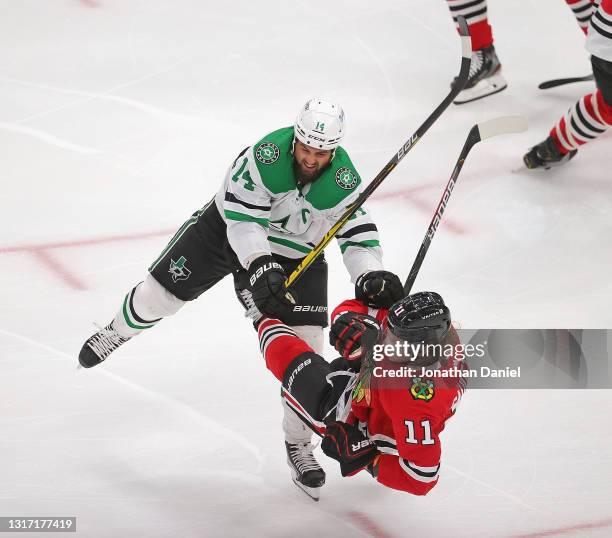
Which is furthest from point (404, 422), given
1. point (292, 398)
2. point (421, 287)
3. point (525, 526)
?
point (421, 287)

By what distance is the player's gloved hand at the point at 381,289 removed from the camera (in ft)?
10.1

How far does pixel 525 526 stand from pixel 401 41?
3614mm

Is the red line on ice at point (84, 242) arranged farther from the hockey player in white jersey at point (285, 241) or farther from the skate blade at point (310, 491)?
the skate blade at point (310, 491)

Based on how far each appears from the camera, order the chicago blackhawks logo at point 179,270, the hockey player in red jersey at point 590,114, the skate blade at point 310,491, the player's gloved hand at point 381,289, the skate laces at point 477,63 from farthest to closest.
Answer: the skate laces at point 477,63, the hockey player in red jersey at point 590,114, the chicago blackhawks logo at point 179,270, the skate blade at point 310,491, the player's gloved hand at point 381,289

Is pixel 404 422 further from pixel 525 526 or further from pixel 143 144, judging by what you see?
pixel 143 144

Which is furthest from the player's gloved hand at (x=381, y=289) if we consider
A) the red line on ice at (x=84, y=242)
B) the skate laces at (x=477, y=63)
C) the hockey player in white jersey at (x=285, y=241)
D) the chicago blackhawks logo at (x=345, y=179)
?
the skate laces at (x=477, y=63)

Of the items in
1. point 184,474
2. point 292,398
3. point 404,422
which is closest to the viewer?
point 404,422

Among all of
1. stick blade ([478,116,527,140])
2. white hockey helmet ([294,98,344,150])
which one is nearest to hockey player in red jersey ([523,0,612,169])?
stick blade ([478,116,527,140])

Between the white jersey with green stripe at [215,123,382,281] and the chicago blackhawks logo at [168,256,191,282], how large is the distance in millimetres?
242

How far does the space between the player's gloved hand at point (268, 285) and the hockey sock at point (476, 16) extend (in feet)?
9.09

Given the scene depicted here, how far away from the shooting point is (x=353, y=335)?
2.89m

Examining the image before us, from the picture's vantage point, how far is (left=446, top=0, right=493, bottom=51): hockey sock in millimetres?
5473

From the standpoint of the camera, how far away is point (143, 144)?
5.23m

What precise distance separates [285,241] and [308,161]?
0.30 metres
